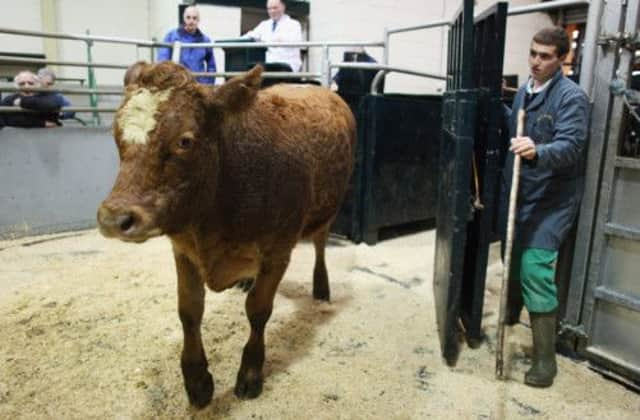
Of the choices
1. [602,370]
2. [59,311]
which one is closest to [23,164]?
[59,311]

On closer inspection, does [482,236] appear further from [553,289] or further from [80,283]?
[80,283]

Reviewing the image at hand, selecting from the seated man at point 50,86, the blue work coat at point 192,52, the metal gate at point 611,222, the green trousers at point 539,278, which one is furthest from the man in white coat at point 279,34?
the green trousers at point 539,278

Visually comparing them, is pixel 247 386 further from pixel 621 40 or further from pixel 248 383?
pixel 621 40

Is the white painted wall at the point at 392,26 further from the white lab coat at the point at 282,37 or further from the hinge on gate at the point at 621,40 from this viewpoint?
the hinge on gate at the point at 621,40

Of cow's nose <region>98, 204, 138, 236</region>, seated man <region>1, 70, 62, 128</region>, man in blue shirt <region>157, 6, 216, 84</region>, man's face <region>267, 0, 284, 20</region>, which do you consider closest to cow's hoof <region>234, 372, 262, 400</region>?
cow's nose <region>98, 204, 138, 236</region>

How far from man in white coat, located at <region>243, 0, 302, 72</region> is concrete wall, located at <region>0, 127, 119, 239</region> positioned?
2.13m

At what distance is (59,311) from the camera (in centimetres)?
332

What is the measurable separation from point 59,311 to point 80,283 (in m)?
0.51

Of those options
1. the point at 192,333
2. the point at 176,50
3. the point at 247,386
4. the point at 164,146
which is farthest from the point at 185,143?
the point at 176,50

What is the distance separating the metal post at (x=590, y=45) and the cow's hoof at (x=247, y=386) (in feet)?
7.27

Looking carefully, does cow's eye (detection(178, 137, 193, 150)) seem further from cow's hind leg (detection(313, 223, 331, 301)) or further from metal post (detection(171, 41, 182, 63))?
metal post (detection(171, 41, 182, 63))

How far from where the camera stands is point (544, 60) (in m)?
2.51

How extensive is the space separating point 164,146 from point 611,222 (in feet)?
7.34

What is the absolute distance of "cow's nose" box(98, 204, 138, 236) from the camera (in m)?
1.65
